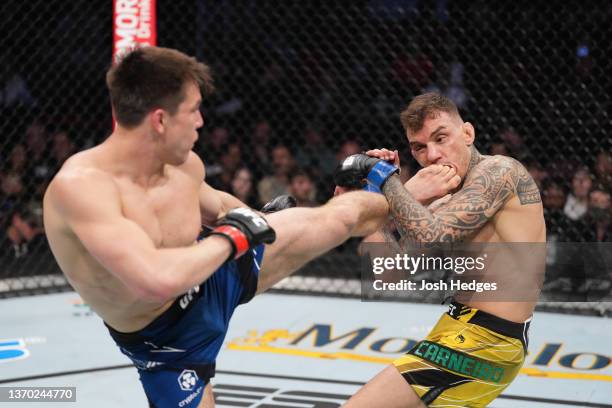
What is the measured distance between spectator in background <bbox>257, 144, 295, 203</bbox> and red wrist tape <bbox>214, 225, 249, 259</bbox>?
3481mm

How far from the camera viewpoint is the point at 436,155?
2.28m

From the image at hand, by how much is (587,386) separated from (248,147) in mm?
3264

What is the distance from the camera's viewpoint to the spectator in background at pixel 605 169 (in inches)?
186

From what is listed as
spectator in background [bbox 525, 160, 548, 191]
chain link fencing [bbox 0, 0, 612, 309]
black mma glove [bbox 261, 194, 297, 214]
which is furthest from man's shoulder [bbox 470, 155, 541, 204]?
spectator in background [bbox 525, 160, 548, 191]

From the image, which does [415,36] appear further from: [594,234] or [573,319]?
[573,319]

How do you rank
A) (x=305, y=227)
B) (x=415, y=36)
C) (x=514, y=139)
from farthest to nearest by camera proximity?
(x=415, y=36) → (x=514, y=139) → (x=305, y=227)

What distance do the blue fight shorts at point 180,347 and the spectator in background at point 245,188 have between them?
3270 millimetres

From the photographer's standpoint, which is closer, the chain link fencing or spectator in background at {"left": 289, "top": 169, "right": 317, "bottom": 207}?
the chain link fencing

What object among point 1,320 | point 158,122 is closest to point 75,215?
point 158,122

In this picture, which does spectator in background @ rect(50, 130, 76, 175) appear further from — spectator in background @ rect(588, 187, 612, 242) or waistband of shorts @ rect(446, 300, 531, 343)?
waistband of shorts @ rect(446, 300, 531, 343)

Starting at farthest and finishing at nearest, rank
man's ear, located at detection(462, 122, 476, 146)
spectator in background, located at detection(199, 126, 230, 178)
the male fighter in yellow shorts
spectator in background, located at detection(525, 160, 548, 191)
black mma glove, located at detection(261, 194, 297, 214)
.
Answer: spectator in background, located at detection(199, 126, 230, 178) → spectator in background, located at detection(525, 160, 548, 191) → black mma glove, located at detection(261, 194, 297, 214) → man's ear, located at detection(462, 122, 476, 146) → the male fighter in yellow shorts

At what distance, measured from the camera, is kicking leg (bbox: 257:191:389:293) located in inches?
86.0

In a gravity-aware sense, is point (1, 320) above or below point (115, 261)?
below

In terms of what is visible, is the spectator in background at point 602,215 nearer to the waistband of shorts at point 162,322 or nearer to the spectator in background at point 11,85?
the waistband of shorts at point 162,322
